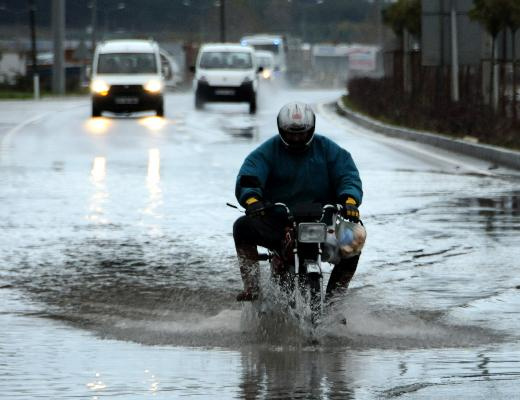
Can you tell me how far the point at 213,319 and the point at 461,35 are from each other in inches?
906

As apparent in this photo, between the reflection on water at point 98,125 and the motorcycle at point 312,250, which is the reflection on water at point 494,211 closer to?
the motorcycle at point 312,250

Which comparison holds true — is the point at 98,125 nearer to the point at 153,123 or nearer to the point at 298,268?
the point at 153,123

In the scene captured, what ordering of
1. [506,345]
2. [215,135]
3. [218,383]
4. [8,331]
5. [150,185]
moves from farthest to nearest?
1. [215,135]
2. [150,185]
3. [8,331]
4. [506,345]
5. [218,383]

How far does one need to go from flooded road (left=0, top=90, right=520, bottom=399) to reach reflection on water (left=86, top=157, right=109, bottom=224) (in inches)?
1.1

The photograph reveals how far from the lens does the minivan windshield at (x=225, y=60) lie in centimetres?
4800

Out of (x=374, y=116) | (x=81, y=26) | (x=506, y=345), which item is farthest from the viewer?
(x=81, y=26)

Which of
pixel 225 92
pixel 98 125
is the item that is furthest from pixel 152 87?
pixel 225 92

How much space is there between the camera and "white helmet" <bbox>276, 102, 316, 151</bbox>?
900 cm


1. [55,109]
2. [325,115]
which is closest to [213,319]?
[325,115]

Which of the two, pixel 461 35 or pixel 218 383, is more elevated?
pixel 461 35

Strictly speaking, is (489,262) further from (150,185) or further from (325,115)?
(325,115)

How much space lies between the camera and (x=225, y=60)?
4812 cm

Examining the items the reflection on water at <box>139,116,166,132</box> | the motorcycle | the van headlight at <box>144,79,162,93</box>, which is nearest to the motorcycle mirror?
the motorcycle

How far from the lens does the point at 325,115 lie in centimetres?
4188
